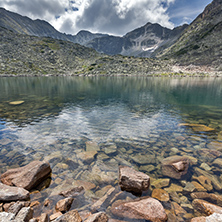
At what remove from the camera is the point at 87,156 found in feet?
Answer: 41.1

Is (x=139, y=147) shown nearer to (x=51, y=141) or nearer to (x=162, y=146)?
(x=162, y=146)

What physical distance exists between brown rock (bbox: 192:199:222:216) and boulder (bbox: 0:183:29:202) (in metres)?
9.70

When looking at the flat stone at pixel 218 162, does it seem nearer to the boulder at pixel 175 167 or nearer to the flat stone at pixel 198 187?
the boulder at pixel 175 167

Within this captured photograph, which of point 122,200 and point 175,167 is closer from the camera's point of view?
point 122,200

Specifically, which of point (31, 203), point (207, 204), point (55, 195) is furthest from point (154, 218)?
point (31, 203)

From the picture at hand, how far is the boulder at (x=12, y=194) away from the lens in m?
6.91

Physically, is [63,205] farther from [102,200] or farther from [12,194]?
[12,194]

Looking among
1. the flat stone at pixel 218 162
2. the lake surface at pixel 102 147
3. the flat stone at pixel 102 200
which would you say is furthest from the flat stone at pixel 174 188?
the flat stone at pixel 218 162

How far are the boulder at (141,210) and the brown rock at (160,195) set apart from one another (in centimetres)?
109

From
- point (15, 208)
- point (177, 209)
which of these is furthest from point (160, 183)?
point (15, 208)

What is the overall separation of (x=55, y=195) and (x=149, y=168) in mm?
7229

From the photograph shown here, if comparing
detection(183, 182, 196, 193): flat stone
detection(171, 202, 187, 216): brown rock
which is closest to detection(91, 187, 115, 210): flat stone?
detection(171, 202, 187, 216): brown rock

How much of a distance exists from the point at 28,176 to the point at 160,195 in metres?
8.60

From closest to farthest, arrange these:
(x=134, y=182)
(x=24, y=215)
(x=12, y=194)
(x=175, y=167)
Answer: (x=24, y=215) < (x=12, y=194) < (x=134, y=182) < (x=175, y=167)
